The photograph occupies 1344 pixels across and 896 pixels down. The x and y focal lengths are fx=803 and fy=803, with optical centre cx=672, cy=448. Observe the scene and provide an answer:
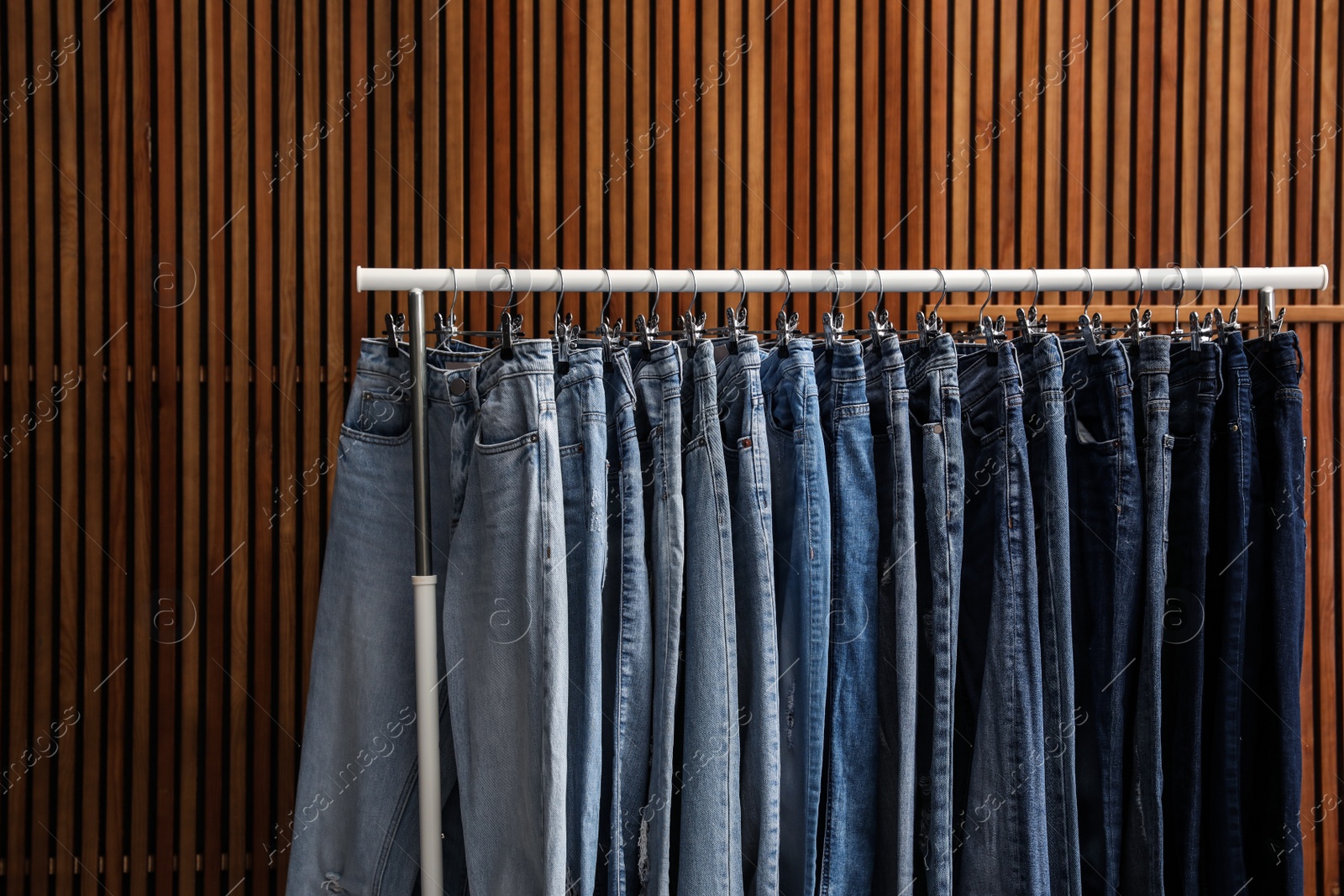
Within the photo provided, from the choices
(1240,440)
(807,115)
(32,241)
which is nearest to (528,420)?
(1240,440)

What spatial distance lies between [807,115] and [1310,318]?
141 centimetres

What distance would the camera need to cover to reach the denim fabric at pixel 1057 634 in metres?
1.20

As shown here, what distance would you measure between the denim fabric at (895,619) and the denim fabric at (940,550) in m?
0.03

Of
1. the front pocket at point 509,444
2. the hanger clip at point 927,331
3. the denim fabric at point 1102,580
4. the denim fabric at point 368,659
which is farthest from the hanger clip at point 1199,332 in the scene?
the denim fabric at point 368,659

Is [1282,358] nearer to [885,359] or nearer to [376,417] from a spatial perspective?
[885,359]

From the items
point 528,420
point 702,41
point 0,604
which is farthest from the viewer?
point 702,41

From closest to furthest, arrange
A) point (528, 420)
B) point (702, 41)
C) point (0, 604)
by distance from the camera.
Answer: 1. point (528, 420)
2. point (0, 604)
3. point (702, 41)

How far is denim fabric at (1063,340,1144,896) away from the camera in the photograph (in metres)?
1.23

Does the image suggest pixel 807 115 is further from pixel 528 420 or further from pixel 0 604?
pixel 0 604

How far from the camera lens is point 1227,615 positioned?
120cm

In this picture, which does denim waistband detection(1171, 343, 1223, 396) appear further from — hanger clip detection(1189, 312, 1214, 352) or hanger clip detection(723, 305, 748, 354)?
hanger clip detection(723, 305, 748, 354)

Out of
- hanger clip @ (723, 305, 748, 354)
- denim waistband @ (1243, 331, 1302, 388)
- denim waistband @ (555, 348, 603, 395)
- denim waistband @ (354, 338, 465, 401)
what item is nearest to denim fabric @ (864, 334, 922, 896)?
hanger clip @ (723, 305, 748, 354)

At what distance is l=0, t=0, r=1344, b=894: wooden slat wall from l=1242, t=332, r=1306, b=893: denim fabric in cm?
94

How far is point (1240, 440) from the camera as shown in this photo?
1226mm
